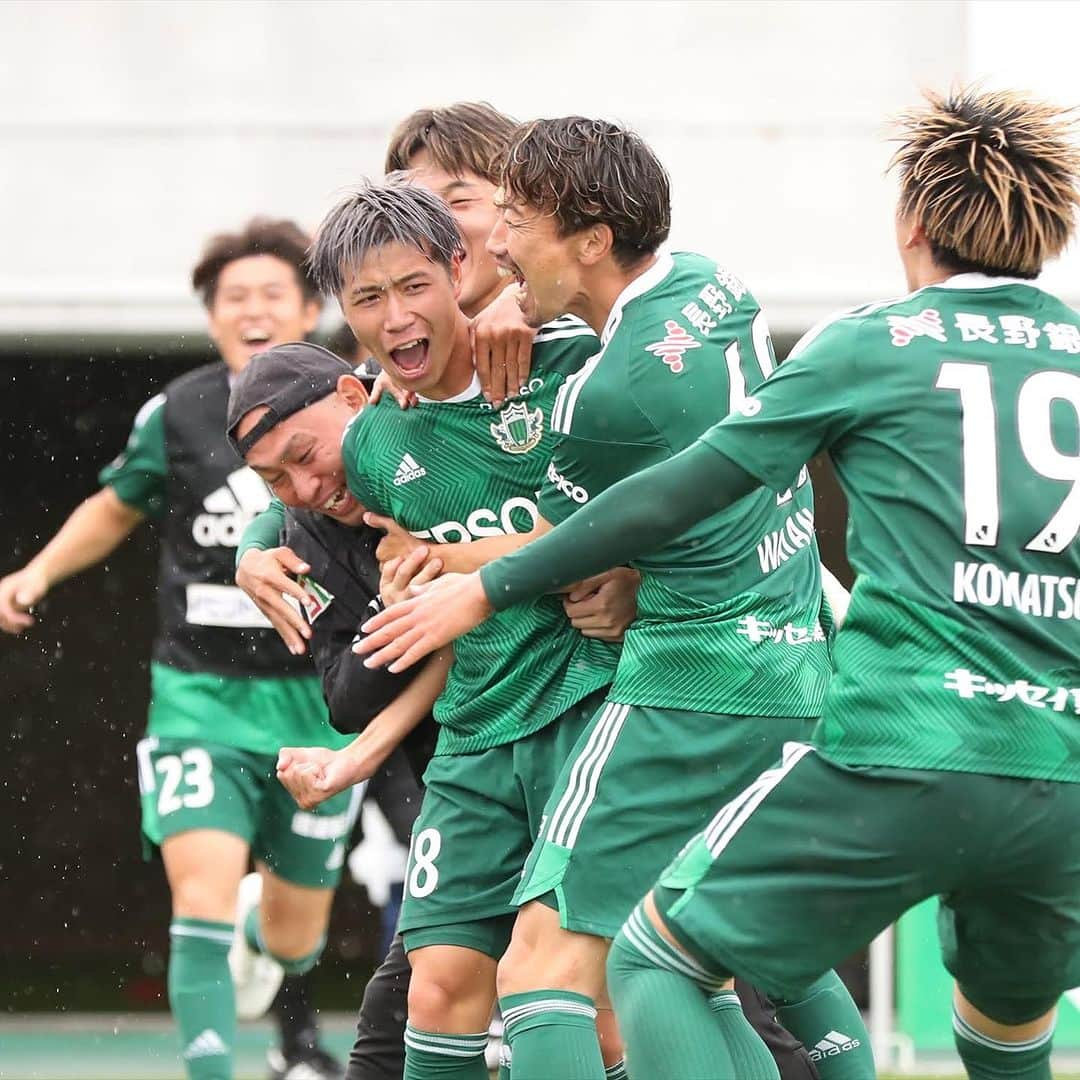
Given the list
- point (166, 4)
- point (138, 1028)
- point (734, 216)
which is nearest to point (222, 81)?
point (166, 4)

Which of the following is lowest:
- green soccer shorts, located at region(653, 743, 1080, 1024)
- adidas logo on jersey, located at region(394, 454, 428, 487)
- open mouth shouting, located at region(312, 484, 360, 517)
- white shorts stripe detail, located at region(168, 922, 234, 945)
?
white shorts stripe detail, located at region(168, 922, 234, 945)

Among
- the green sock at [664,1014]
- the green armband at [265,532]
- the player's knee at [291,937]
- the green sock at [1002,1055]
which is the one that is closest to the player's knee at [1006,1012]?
the green sock at [1002,1055]

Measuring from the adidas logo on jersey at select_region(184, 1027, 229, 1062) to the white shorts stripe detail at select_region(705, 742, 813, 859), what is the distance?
2921mm

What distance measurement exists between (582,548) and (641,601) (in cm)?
38

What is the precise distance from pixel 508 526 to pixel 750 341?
2.01ft

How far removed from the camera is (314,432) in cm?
406

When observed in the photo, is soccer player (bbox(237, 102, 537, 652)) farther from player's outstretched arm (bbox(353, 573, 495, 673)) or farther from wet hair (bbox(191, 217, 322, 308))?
wet hair (bbox(191, 217, 322, 308))

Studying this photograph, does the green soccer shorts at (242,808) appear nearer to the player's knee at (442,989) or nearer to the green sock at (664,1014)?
the player's knee at (442,989)

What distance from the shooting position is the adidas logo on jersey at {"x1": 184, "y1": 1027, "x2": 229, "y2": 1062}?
18.5ft

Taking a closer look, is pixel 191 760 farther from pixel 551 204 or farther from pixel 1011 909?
pixel 1011 909

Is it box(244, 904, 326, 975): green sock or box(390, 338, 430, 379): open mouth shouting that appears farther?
box(244, 904, 326, 975): green sock

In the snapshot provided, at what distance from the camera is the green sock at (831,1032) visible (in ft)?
13.1

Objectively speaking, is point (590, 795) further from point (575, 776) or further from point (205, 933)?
point (205, 933)

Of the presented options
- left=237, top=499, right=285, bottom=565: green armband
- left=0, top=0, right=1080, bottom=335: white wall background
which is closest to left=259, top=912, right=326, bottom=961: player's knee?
left=237, top=499, right=285, bottom=565: green armband
